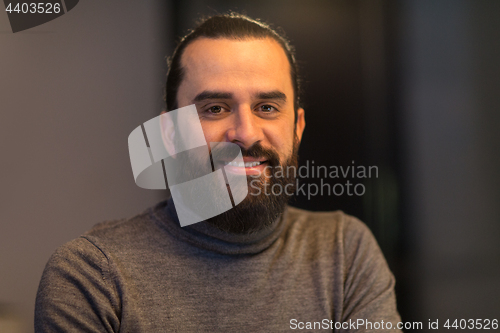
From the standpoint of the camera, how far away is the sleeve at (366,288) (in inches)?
35.1

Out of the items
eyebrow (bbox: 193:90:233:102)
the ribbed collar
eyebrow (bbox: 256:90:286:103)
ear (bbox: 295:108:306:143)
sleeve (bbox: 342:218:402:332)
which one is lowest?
sleeve (bbox: 342:218:402:332)

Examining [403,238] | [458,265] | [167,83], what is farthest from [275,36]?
[458,265]

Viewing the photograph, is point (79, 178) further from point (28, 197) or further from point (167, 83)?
point (167, 83)

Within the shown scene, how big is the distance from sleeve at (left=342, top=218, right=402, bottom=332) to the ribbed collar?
226mm

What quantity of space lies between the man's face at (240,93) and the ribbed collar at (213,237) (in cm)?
16

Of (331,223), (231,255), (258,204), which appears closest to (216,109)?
(258,204)

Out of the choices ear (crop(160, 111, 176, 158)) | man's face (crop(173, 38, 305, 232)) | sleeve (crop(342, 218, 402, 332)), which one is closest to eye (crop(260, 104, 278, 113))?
man's face (crop(173, 38, 305, 232))

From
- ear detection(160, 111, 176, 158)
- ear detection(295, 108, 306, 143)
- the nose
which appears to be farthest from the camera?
ear detection(295, 108, 306, 143)

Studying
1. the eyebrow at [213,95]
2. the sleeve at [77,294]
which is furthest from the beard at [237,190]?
the sleeve at [77,294]

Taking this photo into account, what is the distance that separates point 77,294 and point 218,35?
0.64m

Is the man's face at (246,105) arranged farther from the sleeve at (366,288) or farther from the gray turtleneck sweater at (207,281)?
the sleeve at (366,288)

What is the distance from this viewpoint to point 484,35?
43.4 inches

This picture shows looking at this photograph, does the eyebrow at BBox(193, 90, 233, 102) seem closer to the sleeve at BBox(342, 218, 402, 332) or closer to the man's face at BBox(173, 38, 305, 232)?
the man's face at BBox(173, 38, 305, 232)

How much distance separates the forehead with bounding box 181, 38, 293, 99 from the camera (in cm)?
86
